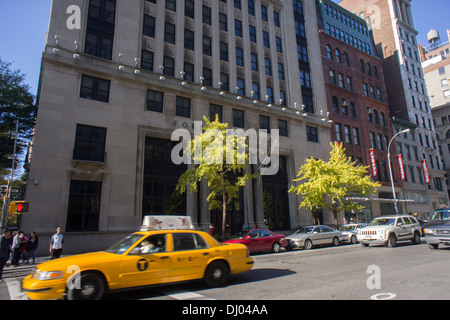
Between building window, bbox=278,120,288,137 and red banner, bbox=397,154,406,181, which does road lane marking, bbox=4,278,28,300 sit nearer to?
building window, bbox=278,120,288,137

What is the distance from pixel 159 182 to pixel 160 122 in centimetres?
487

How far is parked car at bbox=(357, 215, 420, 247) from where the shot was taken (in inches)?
645

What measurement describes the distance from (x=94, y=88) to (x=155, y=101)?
4.63 m

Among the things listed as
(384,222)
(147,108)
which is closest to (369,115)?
(384,222)

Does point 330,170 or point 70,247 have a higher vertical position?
point 330,170

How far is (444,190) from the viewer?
49531 mm

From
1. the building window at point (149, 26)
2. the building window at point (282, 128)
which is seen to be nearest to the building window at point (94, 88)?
the building window at point (149, 26)

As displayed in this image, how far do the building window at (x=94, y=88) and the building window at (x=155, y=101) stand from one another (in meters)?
3.18

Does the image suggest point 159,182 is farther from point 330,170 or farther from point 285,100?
point 285,100

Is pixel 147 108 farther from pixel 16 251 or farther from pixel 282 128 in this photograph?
pixel 282 128

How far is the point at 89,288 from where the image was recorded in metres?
5.99

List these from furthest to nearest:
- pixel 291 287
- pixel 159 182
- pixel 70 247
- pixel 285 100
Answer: pixel 285 100, pixel 159 182, pixel 70 247, pixel 291 287

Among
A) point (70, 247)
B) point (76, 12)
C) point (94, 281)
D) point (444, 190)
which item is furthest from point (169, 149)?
point (444, 190)

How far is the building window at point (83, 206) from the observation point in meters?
18.0
